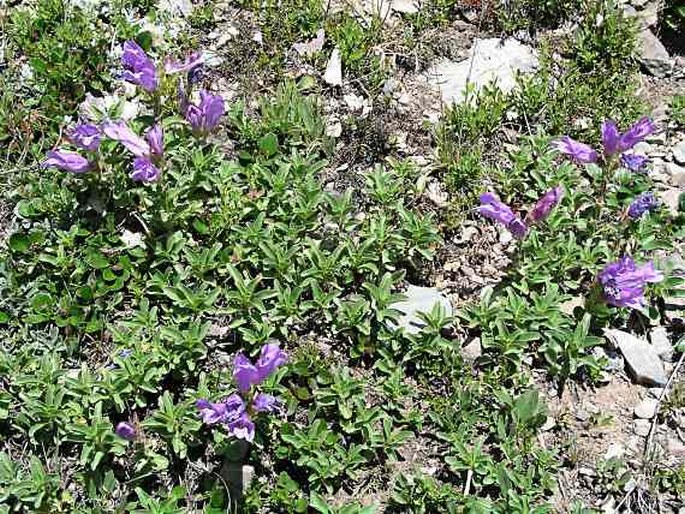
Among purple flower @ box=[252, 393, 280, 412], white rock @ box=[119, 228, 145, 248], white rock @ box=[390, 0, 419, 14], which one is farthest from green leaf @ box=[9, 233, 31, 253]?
white rock @ box=[390, 0, 419, 14]

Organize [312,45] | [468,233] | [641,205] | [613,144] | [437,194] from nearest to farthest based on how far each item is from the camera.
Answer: [641,205], [613,144], [468,233], [437,194], [312,45]

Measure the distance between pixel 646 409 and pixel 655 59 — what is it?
7.72 feet

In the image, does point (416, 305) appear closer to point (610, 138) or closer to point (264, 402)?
point (264, 402)

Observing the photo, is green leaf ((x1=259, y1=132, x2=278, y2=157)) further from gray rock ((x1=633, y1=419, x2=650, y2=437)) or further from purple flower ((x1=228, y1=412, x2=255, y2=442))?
gray rock ((x1=633, y1=419, x2=650, y2=437))

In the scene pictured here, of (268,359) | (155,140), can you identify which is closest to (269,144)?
(155,140)

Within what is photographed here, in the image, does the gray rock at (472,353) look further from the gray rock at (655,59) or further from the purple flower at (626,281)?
the gray rock at (655,59)

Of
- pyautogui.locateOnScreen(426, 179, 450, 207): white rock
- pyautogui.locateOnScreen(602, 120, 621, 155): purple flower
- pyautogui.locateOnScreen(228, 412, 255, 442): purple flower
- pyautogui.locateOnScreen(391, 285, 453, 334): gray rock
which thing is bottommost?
pyautogui.locateOnScreen(228, 412, 255, 442): purple flower

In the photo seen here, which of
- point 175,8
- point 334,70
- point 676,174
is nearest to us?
point 676,174

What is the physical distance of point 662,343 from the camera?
14.1 ft

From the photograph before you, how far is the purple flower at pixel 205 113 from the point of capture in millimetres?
4531

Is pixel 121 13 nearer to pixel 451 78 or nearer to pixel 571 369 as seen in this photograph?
pixel 451 78

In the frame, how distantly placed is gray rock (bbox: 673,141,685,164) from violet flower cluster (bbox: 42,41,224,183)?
2501mm

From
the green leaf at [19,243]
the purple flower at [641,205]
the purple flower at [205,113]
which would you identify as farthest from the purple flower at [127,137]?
the purple flower at [641,205]

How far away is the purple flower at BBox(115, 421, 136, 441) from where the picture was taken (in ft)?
12.2
